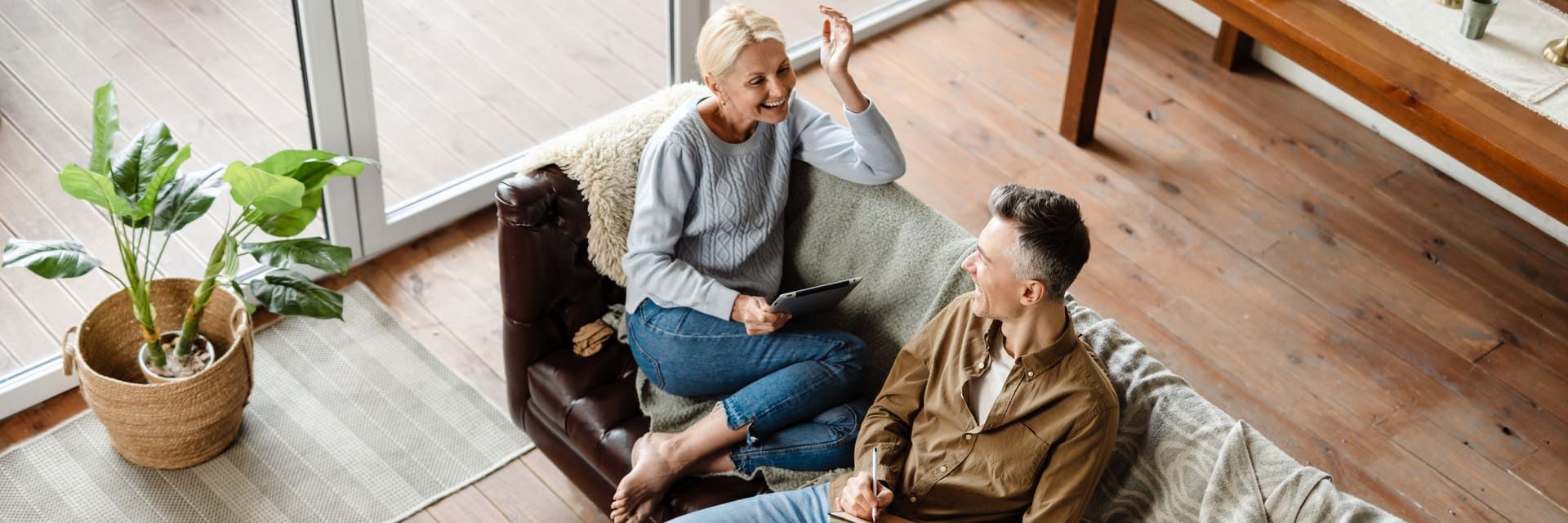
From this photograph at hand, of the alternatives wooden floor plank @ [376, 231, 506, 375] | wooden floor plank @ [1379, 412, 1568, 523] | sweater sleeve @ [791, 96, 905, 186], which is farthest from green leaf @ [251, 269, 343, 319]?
wooden floor plank @ [1379, 412, 1568, 523]

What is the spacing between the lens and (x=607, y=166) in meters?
2.72

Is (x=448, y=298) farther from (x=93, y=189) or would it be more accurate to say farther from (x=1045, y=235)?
(x=1045, y=235)

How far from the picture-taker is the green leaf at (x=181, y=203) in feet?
9.05

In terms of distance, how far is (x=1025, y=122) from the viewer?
13.7 ft

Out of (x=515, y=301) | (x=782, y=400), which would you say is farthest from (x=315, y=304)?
(x=782, y=400)

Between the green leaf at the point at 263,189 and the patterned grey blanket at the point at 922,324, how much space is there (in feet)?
1.57

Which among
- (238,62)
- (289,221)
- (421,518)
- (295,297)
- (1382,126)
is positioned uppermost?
(238,62)

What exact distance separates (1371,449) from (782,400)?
1.45m

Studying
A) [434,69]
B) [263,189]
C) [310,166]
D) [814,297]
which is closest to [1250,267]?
[814,297]

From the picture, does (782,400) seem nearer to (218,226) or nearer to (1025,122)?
(218,226)

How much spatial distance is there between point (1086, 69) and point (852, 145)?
1371 mm

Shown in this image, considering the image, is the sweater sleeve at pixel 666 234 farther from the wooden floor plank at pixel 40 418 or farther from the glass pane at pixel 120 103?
the wooden floor plank at pixel 40 418

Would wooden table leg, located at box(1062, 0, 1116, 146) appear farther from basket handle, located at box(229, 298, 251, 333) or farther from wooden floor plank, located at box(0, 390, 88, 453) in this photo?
wooden floor plank, located at box(0, 390, 88, 453)

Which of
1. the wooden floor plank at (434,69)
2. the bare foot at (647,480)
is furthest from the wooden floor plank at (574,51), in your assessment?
the bare foot at (647,480)
